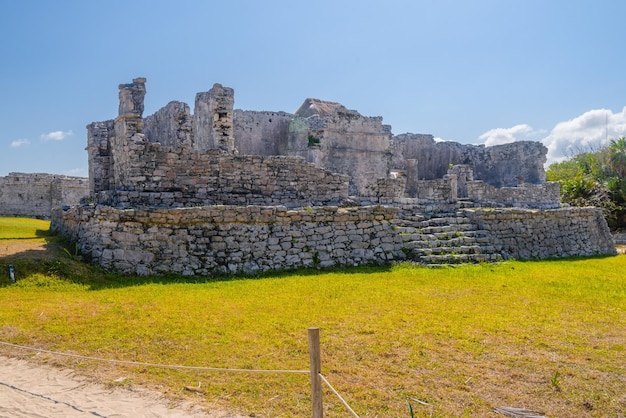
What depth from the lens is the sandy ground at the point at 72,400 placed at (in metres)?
3.90

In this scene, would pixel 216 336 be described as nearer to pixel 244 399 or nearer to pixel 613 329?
pixel 244 399

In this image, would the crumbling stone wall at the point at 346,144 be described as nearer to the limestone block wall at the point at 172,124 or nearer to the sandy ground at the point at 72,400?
the limestone block wall at the point at 172,124

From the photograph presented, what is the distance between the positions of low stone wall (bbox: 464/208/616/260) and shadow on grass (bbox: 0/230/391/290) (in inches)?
181

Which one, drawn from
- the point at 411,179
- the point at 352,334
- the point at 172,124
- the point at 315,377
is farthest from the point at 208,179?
the point at 411,179

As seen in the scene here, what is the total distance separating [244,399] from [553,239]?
1189 centimetres

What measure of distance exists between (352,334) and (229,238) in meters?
4.72

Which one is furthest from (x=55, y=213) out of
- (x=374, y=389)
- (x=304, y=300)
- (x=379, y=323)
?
(x=374, y=389)

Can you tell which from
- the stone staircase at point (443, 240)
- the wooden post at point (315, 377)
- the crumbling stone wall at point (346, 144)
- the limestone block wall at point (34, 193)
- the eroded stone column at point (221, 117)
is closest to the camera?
the wooden post at point (315, 377)

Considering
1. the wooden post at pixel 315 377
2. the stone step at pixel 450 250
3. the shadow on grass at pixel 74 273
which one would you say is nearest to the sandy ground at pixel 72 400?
the wooden post at pixel 315 377

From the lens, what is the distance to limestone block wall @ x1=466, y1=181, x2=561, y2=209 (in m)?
17.0

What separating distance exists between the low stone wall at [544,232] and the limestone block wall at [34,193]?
18930 millimetres

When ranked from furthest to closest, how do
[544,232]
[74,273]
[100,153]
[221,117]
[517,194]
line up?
[517,194], [100,153], [544,232], [221,117], [74,273]

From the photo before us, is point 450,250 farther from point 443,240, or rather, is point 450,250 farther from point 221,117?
point 221,117

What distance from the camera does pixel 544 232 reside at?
525 inches
